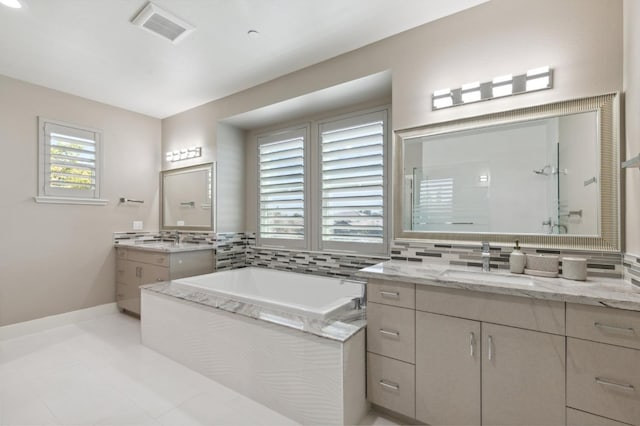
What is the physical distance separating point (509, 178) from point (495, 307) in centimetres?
94

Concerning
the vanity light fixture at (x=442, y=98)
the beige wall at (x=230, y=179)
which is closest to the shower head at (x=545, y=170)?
the vanity light fixture at (x=442, y=98)

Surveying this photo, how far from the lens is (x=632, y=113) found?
1.52 metres

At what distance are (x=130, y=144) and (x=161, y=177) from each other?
58 centimetres

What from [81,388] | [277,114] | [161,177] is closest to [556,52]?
[277,114]

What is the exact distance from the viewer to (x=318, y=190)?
3.24m

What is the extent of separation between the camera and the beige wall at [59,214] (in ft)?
9.96

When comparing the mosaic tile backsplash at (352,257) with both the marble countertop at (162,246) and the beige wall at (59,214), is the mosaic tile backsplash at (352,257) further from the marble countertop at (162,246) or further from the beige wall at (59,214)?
the beige wall at (59,214)

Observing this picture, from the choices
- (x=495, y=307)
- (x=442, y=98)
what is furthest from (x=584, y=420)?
(x=442, y=98)

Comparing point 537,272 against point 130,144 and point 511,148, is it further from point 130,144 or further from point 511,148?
point 130,144

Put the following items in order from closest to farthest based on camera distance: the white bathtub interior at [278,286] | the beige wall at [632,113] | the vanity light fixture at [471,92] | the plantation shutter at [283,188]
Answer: the beige wall at [632,113]
the vanity light fixture at [471,92]
the white bathtub interior at [278,286]
the plantation shutter at [283,188]

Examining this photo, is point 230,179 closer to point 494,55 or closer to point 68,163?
point 68,163

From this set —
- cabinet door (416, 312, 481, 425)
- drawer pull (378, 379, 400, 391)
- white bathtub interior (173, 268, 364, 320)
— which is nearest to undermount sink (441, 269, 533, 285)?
cabinet door (416, 312, 481, 425)

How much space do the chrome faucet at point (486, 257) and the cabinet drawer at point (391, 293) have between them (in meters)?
0.57

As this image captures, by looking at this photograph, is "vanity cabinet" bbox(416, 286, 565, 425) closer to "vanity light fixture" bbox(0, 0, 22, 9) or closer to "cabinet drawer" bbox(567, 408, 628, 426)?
"cabinet drawer" bbox(567, 408, 628, 426)
